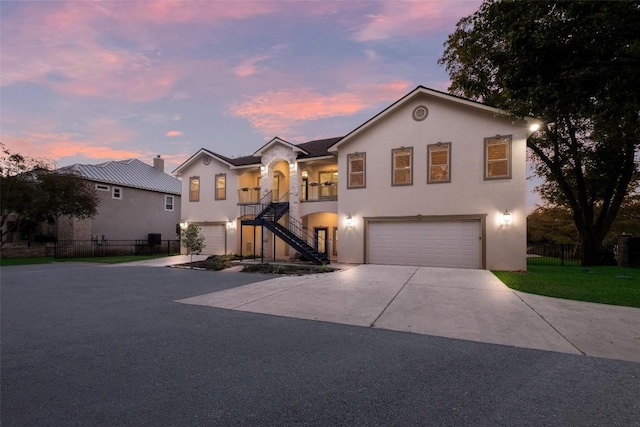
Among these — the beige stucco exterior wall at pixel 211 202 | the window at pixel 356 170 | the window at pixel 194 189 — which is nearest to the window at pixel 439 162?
the window at pixel 356 170

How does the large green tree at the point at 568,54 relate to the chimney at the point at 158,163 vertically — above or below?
below

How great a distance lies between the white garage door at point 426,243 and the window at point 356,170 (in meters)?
2.53

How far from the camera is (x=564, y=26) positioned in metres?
8.35

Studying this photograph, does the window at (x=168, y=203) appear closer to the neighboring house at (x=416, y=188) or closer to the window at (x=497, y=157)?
the neighboring house at (x=416, y=188)

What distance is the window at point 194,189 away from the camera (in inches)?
934

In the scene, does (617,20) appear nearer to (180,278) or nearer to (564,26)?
(564,26)

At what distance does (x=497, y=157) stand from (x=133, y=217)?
98.6ft

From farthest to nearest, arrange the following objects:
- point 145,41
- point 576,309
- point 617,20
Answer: point 145,41 → point 617,20 → point 576,309

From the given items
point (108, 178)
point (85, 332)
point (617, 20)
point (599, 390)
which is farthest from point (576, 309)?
point (108, 178)

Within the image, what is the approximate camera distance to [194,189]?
2397 cm

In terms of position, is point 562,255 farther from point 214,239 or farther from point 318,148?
point 214,239

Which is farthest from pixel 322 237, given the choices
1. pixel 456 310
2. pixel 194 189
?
pixel 456 310

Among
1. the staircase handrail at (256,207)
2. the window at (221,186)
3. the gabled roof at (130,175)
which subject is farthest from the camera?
the gabled roof at (130,175)

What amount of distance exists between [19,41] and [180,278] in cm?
1123
